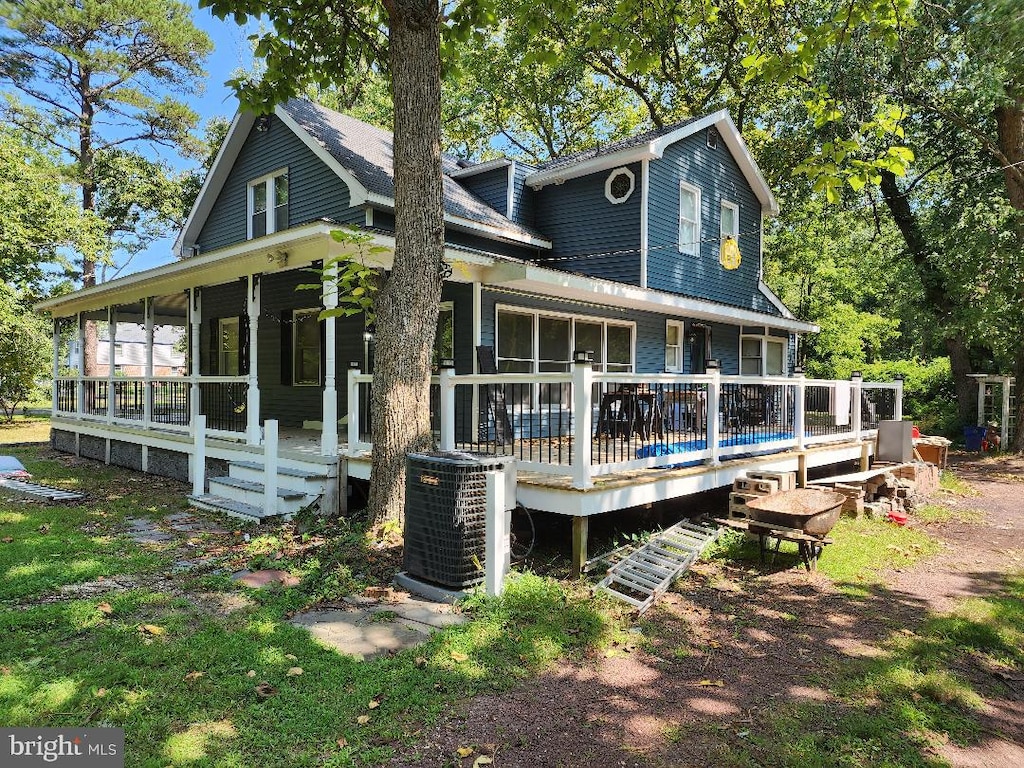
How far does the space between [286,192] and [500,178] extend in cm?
466

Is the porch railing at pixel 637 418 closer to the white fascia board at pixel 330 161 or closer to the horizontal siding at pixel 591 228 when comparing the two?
the horizontal siding at pixel 591 228

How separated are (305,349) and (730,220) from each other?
10821 millimetres

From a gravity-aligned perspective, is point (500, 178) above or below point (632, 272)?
above

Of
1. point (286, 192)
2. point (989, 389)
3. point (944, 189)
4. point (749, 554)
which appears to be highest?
point (944, 189)

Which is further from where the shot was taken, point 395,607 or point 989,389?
point 989,389

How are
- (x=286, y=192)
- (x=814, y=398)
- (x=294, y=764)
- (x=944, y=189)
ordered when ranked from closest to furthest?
1. (x=294, y=764)
2. (x=814, y=398)
3. (x=286, y=192)
4. (x=944, y=189)

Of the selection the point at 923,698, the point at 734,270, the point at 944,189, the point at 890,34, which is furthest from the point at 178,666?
the point at 944,189

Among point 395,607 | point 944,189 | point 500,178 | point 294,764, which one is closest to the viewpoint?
point 294,764

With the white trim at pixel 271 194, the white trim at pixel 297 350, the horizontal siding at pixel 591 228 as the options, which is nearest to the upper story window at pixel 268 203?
the white trim at pixel 271 194

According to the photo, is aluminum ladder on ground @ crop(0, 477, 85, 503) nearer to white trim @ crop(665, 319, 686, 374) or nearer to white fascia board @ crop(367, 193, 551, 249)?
white fascia board @ crop(367, 193, 551, 249)

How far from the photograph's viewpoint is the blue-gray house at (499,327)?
25.1 ft

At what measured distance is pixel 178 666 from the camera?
3.75 meters

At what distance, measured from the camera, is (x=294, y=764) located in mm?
2889

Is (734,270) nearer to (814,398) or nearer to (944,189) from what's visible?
(814,398)
